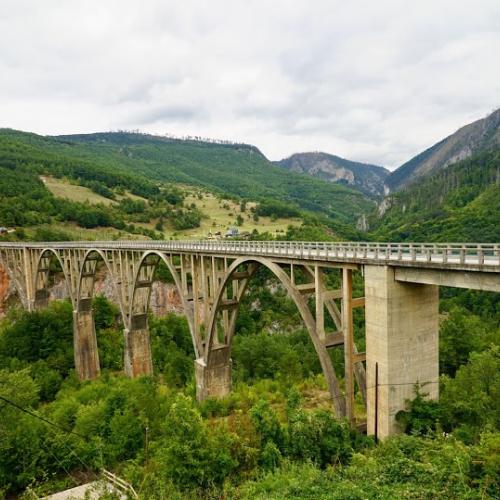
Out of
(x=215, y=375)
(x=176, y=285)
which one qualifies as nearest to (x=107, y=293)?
(x=176, y=285)

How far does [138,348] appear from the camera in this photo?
4056cm

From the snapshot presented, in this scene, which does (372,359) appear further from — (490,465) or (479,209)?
(479,209)

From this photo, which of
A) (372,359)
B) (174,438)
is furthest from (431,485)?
(174,438)

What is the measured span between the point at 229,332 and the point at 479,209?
12592 cm

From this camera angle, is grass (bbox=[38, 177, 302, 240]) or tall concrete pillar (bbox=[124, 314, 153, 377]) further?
grass (bbox=[38, 177, 302, 240])

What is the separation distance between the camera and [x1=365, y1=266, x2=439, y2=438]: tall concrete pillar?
16.4 m

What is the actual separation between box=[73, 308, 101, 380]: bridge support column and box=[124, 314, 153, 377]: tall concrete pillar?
273 inches

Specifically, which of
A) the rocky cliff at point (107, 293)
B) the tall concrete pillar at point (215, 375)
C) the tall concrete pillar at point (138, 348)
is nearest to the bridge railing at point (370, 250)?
the tall concrete pillar at point (215, 375)

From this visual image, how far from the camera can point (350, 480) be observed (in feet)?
43.2

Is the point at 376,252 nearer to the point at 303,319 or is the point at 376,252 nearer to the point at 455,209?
the point at 303,319

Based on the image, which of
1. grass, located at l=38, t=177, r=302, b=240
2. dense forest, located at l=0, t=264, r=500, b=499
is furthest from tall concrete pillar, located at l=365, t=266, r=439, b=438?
grass, located at l=38, t=177, r=302, b=240

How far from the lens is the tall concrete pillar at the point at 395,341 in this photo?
16.4m

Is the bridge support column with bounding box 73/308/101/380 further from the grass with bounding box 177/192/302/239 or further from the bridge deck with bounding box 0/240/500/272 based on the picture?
the grass with bounding box 177/192/302/239

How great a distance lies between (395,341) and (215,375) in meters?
18.1
